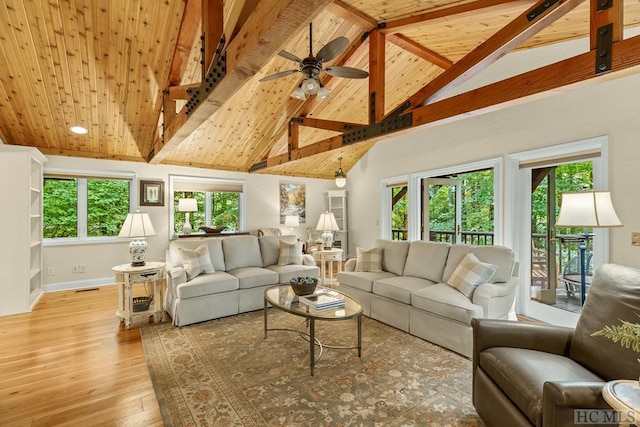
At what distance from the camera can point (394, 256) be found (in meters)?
4.05

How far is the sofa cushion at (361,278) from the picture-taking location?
3.73m

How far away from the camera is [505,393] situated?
1.62 m

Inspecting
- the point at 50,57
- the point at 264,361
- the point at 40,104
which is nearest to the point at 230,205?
the point at 40,104

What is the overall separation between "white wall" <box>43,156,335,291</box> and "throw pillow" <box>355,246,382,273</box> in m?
3.58

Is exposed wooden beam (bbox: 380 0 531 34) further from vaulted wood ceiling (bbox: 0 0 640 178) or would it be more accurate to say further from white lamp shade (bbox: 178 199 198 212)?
white lamp shade (bbox: 178 199 198 212)

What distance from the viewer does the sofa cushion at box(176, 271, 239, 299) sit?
337 cm

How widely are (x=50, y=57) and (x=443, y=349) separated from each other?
5.11 meters

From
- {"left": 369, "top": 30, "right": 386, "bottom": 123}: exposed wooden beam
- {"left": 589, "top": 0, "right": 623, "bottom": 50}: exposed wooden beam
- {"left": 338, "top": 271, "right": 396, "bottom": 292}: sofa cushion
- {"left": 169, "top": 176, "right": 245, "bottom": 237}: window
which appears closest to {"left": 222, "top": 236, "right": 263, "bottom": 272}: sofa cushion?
{"left": 338, "top": 271, "right": 396, "bottom": 292}: sofa cushion

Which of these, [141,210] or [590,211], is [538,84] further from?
[141,210]

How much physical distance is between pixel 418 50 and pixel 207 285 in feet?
13.2

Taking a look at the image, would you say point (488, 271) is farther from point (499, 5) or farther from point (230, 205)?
point (230, 205)

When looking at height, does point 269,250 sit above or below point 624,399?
above

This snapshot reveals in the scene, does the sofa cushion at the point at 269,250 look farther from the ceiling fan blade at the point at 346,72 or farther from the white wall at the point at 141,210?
the ceiling fan blade at the point at 346,72

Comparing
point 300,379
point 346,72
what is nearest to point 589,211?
point 346,72
